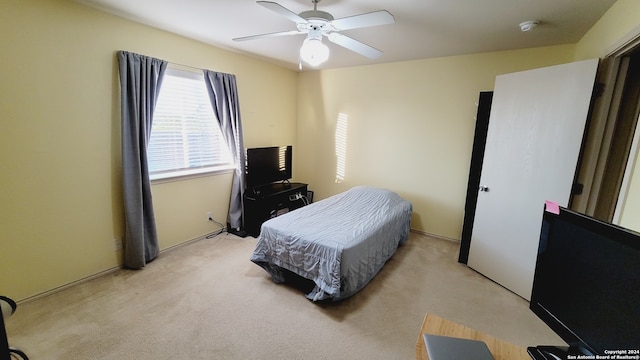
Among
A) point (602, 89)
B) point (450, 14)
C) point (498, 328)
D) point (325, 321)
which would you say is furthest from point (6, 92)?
point (602, 89)

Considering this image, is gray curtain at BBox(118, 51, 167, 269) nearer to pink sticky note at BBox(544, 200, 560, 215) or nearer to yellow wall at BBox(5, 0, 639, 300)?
yellow wall at BBox(5, 0, 639, 300)

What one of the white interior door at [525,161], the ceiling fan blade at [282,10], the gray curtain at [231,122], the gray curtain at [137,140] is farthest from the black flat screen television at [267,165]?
the white interior door at [525,161]

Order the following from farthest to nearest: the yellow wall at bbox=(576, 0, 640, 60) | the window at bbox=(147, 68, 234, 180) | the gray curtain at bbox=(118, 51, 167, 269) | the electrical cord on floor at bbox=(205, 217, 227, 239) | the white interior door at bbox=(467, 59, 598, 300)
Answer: the electrical cord on floor at bbox=(205, 217, 227, 239) < the window at bbox=(147, 68, 234, 180) < the gray curtain at bbox=(118, 51, 167, 269) < the white interior door at bbox=(467, 59, 598, 300) < the yellow wall at bbox=(576, 0, 640, 60)

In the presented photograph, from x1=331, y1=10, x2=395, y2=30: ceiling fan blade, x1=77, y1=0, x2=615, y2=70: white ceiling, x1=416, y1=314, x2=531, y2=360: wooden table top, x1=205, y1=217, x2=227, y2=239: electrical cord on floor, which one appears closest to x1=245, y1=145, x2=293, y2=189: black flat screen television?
x1=205, y1=217, x2=227, y2=239: electrical cord on floor

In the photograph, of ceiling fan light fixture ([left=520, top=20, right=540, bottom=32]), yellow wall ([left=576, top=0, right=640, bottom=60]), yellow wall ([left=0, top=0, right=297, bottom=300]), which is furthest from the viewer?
ceiling fan light fixture ([left=520, top=20, right=540, bottom=32])

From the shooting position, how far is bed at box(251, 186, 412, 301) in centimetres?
215

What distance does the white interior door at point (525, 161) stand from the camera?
2082 millimetres

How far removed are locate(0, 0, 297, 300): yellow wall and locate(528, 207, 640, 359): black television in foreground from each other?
324 centimetres

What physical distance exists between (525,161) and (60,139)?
4.00 metres

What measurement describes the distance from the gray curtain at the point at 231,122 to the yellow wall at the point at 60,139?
0.51 meters

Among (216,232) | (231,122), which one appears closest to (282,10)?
(231,122)

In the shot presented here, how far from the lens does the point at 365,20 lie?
1.75 meters

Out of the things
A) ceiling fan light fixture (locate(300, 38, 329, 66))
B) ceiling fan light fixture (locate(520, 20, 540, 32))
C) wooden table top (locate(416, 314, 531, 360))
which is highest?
ceiling fan light fixture (locate(520, 20, 540, 32))

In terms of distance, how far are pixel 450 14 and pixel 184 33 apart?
2640mm
